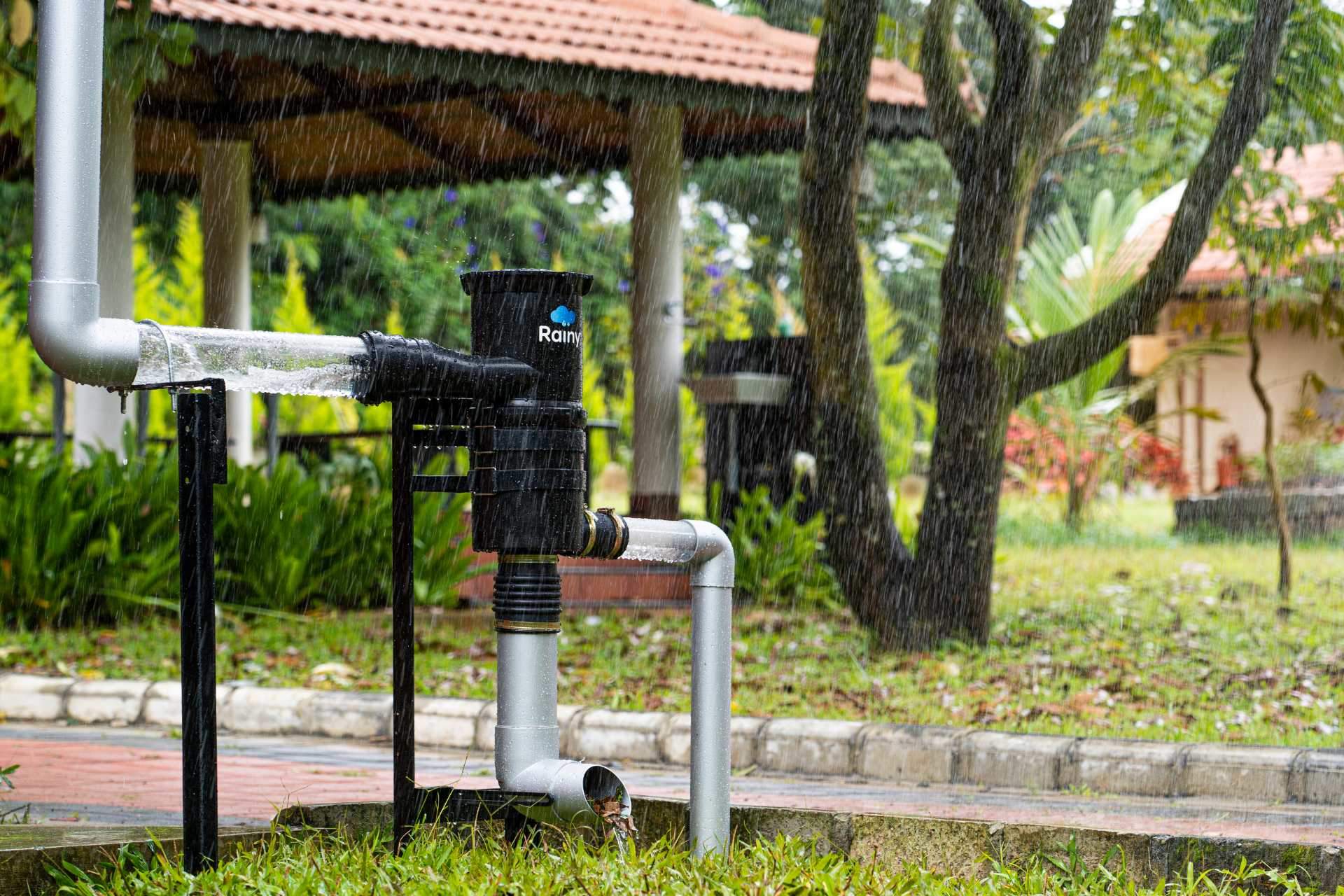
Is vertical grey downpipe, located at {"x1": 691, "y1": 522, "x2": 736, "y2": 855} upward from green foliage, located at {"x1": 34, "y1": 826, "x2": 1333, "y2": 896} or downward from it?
upward

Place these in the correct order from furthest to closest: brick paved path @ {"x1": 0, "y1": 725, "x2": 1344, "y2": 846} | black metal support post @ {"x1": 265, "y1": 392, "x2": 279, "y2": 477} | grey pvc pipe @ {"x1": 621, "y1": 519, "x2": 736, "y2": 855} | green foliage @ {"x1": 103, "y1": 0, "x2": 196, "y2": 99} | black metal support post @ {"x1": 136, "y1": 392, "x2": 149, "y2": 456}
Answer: black metal support post @ {"x1": 265, "y1": 392, "x2": 279, "y2": 477}
black metal support post @ {"x1": 136, "y1": 392, "x2": 149, "y2": 456}
green foliage @ {"x1": 103, "y1": 0, "x2": 196, "y2": 99}
brick paved path @ {"x1": 0, "y1": 725, "x2": 1344, "y2": 846}
grey pvc pipe @ {"x1": 621, "y1": 519, "x2": 736, "y2": 855}

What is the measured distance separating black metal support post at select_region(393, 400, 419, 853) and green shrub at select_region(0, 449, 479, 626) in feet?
17.7

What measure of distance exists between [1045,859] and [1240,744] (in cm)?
216

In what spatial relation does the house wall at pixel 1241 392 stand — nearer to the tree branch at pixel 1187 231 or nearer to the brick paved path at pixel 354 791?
the tree branch at pixel 1187 231

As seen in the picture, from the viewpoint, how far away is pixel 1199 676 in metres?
7.25

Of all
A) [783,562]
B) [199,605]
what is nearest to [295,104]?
[783,562]

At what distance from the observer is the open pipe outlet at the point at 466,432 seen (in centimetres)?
284

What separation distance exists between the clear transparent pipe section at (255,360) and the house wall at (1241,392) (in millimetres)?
15772

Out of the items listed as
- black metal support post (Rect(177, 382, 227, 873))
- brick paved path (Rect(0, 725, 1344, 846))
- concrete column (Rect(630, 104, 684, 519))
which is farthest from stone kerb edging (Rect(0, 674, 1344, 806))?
concrete column (Rect(630, 104, 684, 519))

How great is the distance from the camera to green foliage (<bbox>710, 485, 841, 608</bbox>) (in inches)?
386

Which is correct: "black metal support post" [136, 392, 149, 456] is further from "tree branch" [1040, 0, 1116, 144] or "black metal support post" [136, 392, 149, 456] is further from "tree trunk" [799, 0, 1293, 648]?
"tree branch" [1040, 0, 1116, 144]

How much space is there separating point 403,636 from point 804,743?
2.70m

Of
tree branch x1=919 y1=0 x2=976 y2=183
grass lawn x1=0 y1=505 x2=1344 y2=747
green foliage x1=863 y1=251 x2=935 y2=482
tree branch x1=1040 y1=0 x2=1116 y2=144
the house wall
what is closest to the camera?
grass lawn x1=0 y1=505 x2=1344 y2=747

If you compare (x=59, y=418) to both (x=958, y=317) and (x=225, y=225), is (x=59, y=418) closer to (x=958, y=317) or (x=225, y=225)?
(x=225, y=225)
